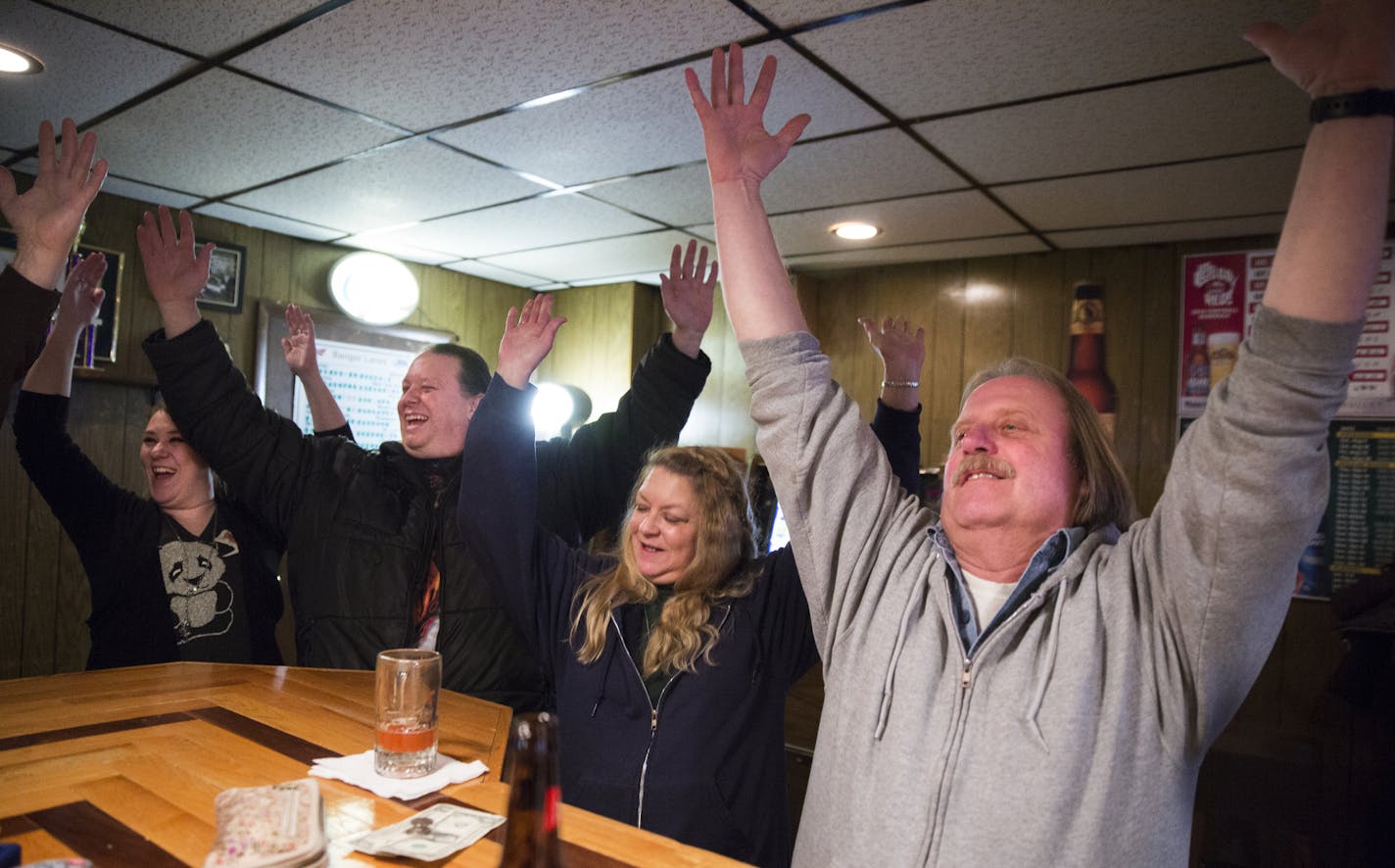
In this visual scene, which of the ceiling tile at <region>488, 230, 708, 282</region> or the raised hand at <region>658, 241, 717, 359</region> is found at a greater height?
the ceiling tile at <region>488, 230, 708, 282</region>

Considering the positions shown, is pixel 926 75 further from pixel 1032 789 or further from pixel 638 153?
pixel 1032 789

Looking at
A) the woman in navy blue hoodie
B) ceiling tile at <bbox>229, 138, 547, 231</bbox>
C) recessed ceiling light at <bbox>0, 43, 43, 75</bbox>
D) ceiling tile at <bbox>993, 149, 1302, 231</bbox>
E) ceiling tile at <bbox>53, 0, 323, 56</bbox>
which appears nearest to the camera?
the woman in navy blue hoodie

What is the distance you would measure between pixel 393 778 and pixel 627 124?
78.3 inches

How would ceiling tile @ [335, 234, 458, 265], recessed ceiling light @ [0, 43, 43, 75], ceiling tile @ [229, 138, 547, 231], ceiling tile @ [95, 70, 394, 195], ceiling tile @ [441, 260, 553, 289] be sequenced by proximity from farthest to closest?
ceiling tile @ [441, 260, 553, 289], ceiling tile @ [335, 234, 458, 265], ceiling tile @ [229, 138, 547, 231], ceiling tile @ [95, 70, 394, 195], recessed ceiling light @ [0, 43, 43, 75]

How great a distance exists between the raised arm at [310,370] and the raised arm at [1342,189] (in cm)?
217

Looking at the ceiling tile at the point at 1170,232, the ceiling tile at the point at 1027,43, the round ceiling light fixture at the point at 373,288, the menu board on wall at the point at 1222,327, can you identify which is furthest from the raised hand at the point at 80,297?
the menu board on wall at the point at 1222,327

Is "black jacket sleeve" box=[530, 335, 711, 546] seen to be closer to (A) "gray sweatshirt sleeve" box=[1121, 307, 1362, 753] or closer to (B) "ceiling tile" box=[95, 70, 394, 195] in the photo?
(B) "ceiling tile" box=[95, 70, 394, 195]

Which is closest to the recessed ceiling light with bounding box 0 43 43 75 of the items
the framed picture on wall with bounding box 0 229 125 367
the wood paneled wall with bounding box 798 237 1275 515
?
the framed picture on wall with bounding box 0 229 125 367

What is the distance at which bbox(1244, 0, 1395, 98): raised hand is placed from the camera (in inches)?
32.9

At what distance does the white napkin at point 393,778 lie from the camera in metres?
1.04

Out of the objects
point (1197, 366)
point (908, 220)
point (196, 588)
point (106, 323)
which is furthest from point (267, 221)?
point (1197, 366)

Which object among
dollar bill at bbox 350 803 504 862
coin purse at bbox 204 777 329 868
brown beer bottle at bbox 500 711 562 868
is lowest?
dollar bill at bbox 350 803 504 862

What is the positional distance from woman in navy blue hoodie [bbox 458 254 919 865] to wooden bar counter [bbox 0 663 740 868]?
0.59 ft

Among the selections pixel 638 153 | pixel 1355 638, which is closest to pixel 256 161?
pixel 638 153
